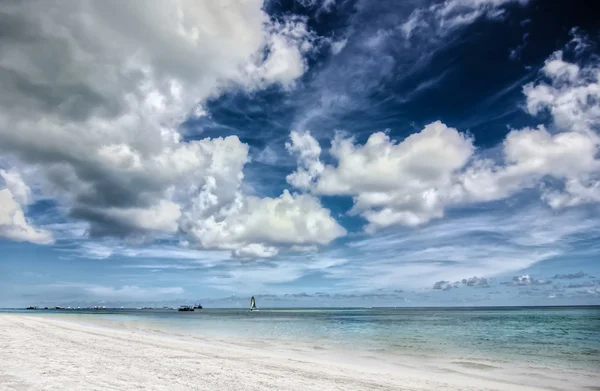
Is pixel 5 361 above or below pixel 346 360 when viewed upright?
above

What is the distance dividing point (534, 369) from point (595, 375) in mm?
3081

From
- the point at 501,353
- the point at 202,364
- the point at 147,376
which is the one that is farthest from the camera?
the point at 501,353

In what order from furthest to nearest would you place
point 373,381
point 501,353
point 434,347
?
point 434,347 → point 501,353 → point 373,381

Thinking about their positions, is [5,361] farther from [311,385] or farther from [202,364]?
[311,385]

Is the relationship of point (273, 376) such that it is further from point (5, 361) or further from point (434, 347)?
point (434, 347)

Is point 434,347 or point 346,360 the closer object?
point 346,360

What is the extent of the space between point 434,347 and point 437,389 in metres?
20.8

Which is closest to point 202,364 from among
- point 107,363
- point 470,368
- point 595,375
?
point 107,363

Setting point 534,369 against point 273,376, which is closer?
point 273,376

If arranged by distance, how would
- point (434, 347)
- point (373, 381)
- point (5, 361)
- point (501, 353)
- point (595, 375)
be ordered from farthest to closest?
point (434, 347) < point (501, 353) < point (595, 375) < point (373, 381) < point (5, 361)

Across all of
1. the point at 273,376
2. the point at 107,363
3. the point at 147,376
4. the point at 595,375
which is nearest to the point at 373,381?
the point at 273,376

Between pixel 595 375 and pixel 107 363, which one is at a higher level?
pixel 107 363

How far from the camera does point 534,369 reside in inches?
909

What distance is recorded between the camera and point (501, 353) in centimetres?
3098
